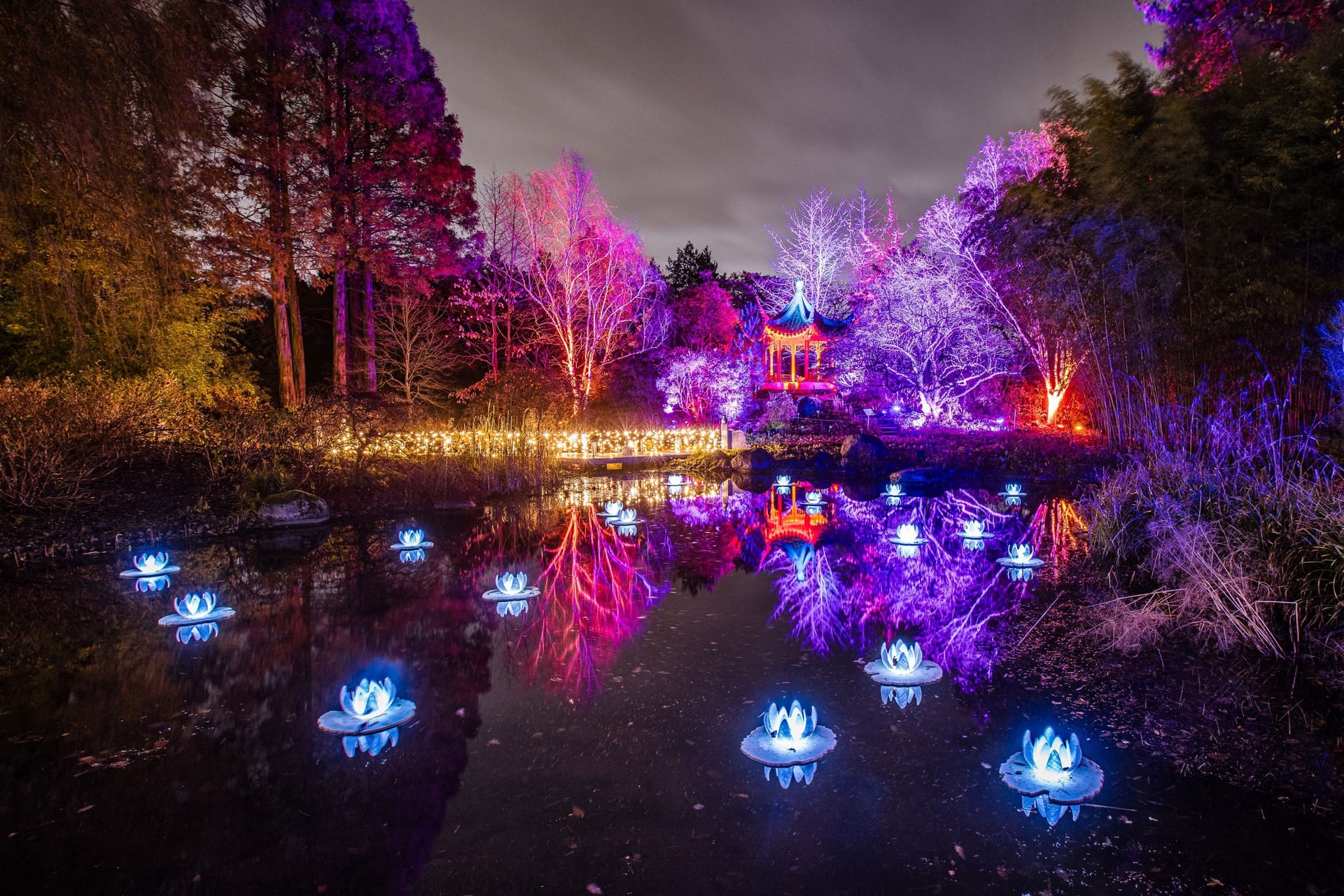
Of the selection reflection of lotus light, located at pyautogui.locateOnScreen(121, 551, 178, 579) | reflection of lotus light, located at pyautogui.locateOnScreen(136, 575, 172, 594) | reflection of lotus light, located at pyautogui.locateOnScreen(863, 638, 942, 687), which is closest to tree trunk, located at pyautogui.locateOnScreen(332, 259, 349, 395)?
reflection of lotus light, located at pyautogui.locateOnScreen(121, 551, 178, 579)

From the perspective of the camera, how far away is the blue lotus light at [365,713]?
9.99 ft

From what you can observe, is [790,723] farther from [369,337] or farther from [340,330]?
[369,337]

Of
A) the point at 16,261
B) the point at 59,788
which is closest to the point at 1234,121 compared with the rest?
the point at 59,788

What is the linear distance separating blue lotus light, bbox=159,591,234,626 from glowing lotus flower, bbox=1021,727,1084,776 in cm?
516

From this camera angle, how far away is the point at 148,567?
19.0ft

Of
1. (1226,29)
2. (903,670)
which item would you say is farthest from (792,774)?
(1226,29)

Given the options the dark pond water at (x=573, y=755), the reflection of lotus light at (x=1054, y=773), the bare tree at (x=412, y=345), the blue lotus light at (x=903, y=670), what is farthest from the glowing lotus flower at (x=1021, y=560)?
the bare tree at (x=412, y=345)

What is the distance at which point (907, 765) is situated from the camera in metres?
2.74

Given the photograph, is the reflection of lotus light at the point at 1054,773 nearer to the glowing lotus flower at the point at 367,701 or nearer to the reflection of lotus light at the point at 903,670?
the reflection of lotus light at the point at 903,670

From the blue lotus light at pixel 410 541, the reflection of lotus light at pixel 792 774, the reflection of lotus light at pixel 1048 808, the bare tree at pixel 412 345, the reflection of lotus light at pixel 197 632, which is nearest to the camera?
the reflection of lotus light at pixel 1048 808

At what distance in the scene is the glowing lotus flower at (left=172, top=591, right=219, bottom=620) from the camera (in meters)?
4.57

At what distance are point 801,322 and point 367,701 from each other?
17.6m

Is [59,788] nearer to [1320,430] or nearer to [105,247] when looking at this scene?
[105,247]

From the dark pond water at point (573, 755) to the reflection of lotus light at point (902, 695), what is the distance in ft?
0.12
